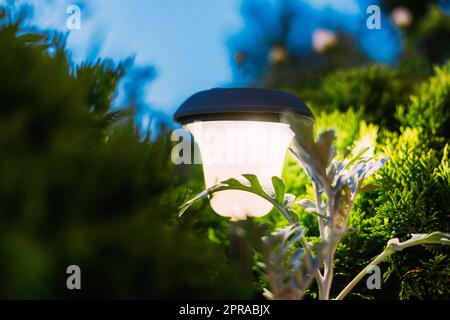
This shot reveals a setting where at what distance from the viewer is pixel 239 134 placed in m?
2.21

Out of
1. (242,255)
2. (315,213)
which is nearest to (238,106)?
(315,213)

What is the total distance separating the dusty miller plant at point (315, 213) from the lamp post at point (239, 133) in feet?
0.28

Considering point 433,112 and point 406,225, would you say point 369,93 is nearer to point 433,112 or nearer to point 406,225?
point 433,112

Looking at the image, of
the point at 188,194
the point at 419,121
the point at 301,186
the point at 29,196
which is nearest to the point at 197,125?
the point at 188,194

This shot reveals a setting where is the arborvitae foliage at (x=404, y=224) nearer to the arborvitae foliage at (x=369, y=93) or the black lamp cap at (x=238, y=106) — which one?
the black lamp cap at (x=238, y=106)

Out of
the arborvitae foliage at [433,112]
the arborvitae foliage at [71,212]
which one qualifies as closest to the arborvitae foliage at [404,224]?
the arborvitae foliage at [433,112]

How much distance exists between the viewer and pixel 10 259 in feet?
3.20

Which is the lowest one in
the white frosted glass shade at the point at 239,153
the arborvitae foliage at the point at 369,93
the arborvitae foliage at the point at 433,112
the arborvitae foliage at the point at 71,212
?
the arborvitae foliage at the point at 71,212

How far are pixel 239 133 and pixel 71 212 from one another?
3.93ft

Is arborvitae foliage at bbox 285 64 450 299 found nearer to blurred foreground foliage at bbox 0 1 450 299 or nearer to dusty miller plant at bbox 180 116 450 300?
dusty miller plant at bbox 180 116 450 300

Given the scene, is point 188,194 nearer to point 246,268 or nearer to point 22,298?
point 246,268

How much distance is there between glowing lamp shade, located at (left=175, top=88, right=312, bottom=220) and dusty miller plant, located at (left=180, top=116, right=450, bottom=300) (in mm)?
82

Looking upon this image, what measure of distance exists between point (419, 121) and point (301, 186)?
0.93 metres

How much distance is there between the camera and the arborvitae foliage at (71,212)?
1.04m
